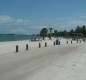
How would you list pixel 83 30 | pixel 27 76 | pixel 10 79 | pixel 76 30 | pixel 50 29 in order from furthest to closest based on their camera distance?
pixel 76 30 → pixel 83 30 → pixel 50 29 → pixel 27 76 → pixel 10 79

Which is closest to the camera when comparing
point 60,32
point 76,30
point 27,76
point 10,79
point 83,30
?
point 10,79

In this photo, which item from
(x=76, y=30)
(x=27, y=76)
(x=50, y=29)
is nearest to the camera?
(x=27, y=76)

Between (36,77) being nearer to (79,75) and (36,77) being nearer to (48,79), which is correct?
(48,79)

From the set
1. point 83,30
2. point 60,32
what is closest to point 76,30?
point 83,30

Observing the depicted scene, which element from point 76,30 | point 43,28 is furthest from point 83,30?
point 43,28

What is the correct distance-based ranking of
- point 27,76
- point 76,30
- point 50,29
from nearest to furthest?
point 27,76
point 50,29
point 76,30

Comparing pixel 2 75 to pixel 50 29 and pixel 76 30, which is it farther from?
pixel 76 30

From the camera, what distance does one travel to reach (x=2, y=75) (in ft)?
42.0

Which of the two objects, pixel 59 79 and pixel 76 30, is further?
pixel 76 30

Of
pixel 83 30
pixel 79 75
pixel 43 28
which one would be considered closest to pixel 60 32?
pixel 83 30

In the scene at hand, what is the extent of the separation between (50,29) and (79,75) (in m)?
109

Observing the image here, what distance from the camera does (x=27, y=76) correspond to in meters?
12.7

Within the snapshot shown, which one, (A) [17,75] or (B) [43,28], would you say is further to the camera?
(B) [43,28]

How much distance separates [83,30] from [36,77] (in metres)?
133
